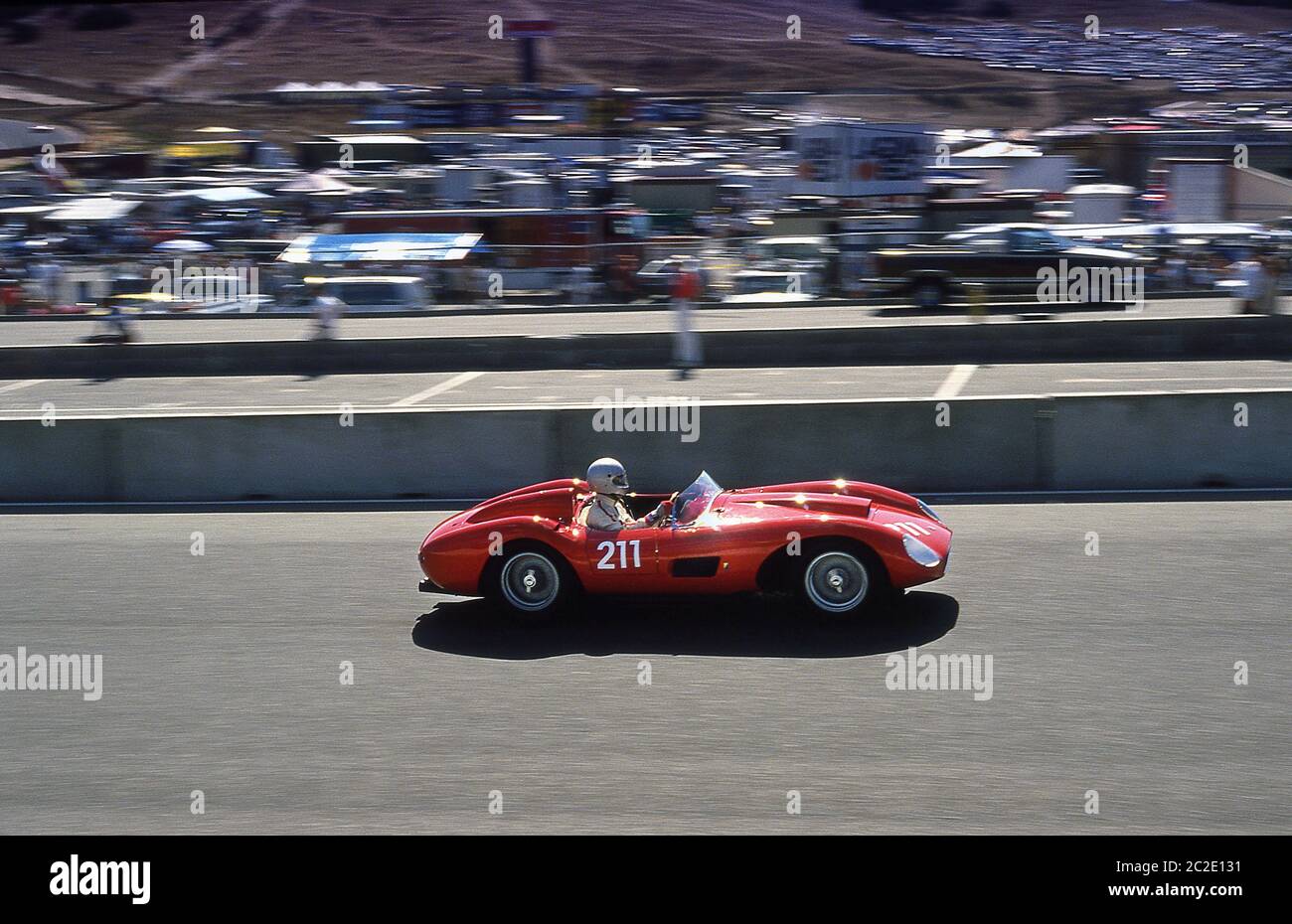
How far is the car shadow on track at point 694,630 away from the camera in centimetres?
757

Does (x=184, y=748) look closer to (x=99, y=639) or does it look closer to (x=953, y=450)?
(x=99, y=639)

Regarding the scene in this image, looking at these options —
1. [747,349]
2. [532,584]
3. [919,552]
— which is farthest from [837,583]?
[747,349]

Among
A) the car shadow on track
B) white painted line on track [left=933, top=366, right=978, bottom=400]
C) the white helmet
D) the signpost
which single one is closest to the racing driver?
the white helmet

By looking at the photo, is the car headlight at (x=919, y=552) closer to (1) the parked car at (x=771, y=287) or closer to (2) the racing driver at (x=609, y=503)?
(2) the racing driver at (x=609, y=503)

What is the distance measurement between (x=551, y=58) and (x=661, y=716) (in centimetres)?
9782

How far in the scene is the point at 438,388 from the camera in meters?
19.7

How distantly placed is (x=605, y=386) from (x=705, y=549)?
1175 cm

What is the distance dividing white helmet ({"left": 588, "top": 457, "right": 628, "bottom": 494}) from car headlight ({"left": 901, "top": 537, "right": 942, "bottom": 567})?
1700mm

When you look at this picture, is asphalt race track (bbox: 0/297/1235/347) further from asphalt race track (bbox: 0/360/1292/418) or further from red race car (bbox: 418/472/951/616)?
red race car (bbox: 418/472/951/616)

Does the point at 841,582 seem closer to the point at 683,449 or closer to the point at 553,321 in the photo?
the point at 683,449

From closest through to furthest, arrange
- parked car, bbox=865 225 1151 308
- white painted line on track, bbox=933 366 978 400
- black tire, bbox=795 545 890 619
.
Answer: black tire, bbox=795 545 890 619
white painted line on track, bbox=933 366 978 400
parked car, bbox=865 225 1151 308

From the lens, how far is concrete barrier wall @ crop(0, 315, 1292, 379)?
20.3 m

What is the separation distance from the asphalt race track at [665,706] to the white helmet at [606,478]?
2.75 ft

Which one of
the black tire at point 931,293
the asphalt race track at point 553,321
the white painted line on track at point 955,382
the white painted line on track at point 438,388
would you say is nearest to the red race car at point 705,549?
the white painted line on track at point 955,382
